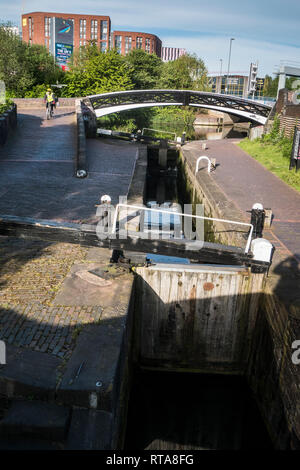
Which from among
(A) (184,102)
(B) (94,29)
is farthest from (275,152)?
(B) (94,29)

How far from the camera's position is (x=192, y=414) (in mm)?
7320

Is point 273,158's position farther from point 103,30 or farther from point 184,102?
point 103,30

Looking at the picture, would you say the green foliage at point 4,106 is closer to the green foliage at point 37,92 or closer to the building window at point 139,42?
the green foliage at point 37,92

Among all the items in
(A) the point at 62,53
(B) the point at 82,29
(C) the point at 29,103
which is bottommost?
(C) the point at 29,103

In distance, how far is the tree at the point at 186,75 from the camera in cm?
5156

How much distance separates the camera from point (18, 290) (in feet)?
20.9

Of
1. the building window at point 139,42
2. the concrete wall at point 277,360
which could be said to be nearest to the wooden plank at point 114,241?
the concrete wall at point 277,360

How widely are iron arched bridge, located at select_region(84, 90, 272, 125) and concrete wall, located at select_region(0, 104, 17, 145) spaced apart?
34.8 feet

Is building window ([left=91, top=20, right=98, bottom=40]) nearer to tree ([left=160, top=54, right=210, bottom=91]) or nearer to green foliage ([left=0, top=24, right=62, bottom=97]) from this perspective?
tree ([left=160, top=54, right=210, bottom=91])

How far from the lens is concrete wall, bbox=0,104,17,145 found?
15967mm

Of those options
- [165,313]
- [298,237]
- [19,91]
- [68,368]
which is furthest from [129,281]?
[19,91]

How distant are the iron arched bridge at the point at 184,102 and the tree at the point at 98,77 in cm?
283

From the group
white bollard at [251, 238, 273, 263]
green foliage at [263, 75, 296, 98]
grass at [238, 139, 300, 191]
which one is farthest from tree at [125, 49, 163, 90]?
white bollard at [251, 238, 273, 263]

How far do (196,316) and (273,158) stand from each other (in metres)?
13.0
